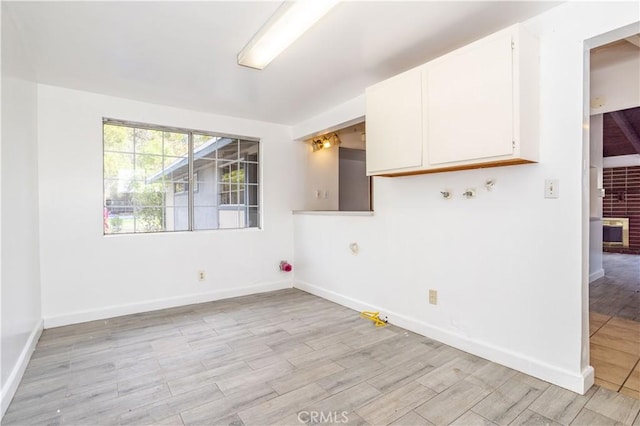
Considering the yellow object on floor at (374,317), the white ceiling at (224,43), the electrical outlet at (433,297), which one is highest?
the white ceiling at (224,43)

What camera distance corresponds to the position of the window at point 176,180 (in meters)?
3.54

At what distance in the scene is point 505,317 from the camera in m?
2.29

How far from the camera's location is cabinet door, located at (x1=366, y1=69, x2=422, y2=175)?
95.6 inches

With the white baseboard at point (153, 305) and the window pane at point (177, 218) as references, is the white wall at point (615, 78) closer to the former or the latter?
the white baseboard at point (153, 305)

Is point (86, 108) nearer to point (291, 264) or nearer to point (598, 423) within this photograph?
point (291, 264)

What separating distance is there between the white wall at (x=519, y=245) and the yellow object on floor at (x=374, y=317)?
0.08 m

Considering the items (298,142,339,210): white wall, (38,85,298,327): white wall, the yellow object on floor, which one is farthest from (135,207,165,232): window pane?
the yellow object on floor

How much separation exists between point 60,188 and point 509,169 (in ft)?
12.7

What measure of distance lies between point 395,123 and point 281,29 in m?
1.09

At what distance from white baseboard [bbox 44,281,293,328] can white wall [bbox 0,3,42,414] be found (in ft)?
0.91

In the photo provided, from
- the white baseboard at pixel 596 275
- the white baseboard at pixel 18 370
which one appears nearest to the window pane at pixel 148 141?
the white baseboard at pixel 18 370

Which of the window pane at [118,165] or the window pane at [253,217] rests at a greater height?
the window pane at [118,165]

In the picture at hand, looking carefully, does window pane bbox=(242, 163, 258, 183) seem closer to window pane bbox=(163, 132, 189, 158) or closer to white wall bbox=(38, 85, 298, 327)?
white wall bbox=(38, 85, 298, 327)

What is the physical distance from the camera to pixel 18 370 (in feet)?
Result: 6.84
